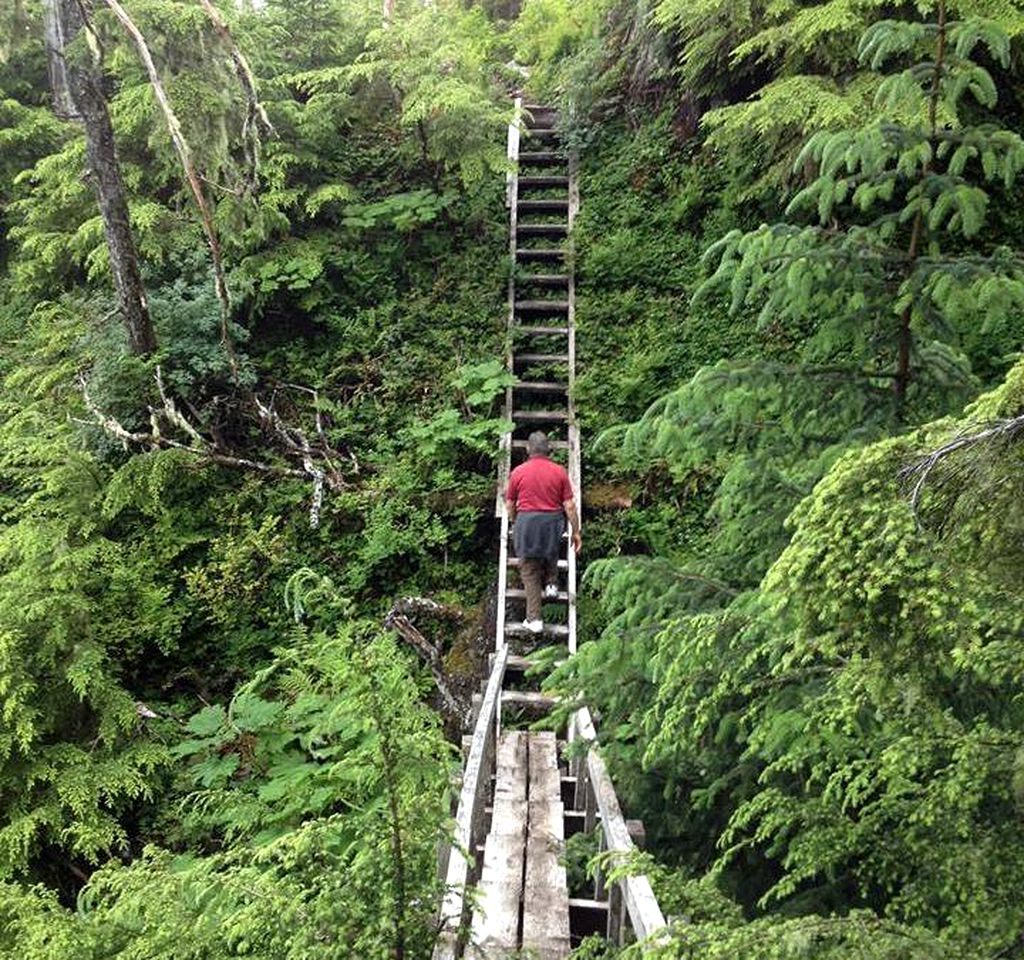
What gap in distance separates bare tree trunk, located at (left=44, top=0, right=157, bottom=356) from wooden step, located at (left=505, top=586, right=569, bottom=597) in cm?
545

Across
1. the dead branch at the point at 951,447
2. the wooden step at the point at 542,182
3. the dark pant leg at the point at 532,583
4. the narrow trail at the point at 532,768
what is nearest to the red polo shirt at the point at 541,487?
the dark pant leg at the point at 532,583

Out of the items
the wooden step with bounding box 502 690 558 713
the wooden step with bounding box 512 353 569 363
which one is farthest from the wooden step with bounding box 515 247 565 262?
the wooden step with bounding box 502 690 558 713

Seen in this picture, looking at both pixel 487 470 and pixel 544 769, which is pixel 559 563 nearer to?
pixel 487 470

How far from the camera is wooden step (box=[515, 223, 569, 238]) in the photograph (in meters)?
12.6

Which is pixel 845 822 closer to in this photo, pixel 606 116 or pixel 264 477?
pixel 264 477

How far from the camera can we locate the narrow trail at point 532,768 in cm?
345

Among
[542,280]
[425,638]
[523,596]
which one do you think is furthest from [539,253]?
[425,638]

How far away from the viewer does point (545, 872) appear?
14.2ft

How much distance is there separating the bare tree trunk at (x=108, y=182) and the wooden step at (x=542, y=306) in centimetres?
501

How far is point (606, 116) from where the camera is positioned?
1425cm

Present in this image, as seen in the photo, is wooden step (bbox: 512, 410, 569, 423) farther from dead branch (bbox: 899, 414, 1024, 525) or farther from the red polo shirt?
dead branch (bbox: 899, 414, 1024, 525)

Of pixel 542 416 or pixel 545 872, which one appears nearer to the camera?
pixel 545 872

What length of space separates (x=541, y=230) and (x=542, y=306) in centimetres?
200

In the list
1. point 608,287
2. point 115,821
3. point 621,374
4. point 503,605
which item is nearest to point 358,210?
point 608,287
